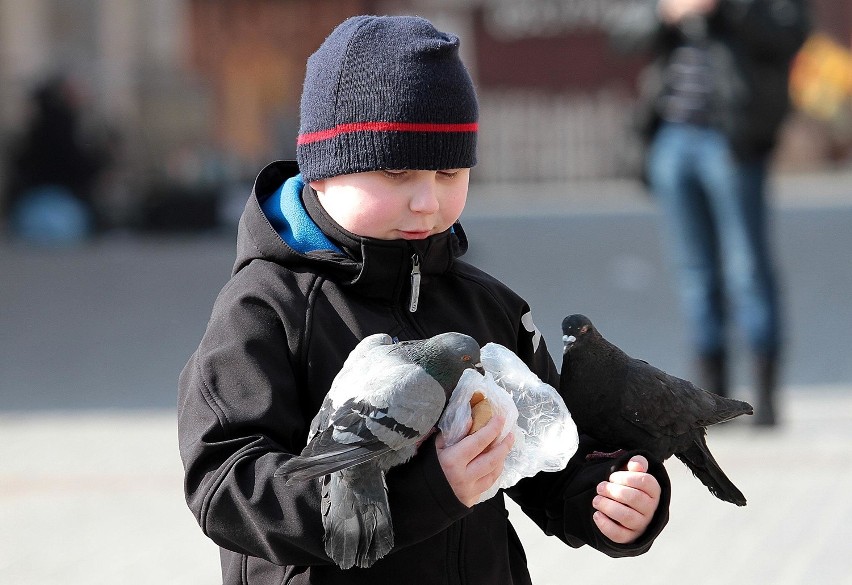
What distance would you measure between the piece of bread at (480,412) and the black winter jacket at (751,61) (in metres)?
4.64

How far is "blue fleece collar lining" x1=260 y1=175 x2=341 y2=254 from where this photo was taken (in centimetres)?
222

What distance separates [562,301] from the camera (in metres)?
10.1

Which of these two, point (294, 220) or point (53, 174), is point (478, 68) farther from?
point (294, 220)

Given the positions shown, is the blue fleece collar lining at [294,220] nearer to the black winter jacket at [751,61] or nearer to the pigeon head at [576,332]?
the pigeon head at [576,332]

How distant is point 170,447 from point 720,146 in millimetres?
3026

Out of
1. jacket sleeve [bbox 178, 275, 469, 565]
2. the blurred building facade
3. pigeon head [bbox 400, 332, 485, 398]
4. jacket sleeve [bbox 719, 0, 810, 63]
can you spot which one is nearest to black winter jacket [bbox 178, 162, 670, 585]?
jacket sleeve [bbox 178, 275, 469, 565]

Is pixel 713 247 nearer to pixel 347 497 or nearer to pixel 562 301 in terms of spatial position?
pixel 562 301

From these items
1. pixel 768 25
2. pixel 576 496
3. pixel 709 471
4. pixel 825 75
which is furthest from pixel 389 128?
pixel 825 75

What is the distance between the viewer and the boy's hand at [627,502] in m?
2.14

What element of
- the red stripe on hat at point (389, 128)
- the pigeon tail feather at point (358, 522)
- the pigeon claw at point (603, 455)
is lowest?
the pigeon claw at point (603, 455)

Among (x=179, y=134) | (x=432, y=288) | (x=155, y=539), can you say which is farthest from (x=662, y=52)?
(x=179, y=134)

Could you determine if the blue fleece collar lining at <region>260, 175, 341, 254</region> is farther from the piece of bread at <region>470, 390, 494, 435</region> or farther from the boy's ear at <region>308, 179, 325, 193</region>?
the piece of bread at <region>470, 390, 494, 435</region>

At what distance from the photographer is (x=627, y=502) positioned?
84.4 inches

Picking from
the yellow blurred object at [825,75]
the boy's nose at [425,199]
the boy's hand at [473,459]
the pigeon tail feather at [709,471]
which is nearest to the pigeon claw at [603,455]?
the pigeon tail feather at [709,471]
